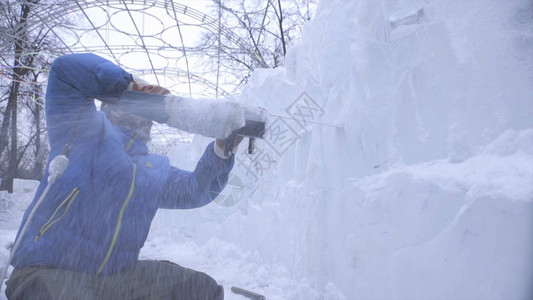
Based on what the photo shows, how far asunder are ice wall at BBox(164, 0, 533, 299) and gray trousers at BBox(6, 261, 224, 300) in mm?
709

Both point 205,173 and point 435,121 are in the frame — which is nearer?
point 435,121

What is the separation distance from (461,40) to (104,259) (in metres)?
1.52

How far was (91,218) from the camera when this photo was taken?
123 centimetres

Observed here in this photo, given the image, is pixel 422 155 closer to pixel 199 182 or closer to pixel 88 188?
pixel 199 182

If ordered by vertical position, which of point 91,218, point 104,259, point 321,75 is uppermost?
point 321,75

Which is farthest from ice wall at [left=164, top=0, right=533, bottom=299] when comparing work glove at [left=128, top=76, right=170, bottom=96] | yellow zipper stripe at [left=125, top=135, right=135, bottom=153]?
yellow zipper stripe at [left=125, top=135, right=135, bottom=153]

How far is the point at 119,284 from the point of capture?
50.9 inches

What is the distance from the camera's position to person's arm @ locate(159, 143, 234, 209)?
144cm

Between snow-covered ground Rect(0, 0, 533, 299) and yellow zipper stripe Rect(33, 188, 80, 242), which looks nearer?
snow-covered ground Rect(0, 0, 533, 299)

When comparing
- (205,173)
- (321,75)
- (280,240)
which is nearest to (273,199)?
(280,240)

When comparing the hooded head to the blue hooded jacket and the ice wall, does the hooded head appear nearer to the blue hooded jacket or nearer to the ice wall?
the blue hooded jacket

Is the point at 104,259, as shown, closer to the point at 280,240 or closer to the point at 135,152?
the point at 135,152

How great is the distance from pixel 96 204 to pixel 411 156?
48.8 inches

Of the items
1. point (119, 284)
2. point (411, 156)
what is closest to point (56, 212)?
point (119, 284)
